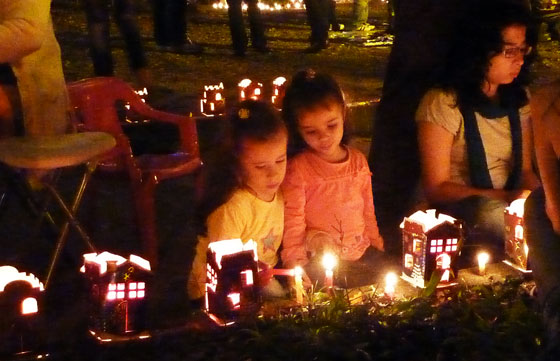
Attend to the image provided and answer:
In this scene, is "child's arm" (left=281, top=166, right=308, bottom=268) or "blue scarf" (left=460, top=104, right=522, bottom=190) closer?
"child's arm" (left=281, top=166, right=308, bottom=268)

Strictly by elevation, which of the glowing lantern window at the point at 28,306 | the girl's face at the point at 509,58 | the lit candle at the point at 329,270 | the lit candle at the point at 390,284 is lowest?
the lit candle at the point at 390,284

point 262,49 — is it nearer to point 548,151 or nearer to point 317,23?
point 317,23

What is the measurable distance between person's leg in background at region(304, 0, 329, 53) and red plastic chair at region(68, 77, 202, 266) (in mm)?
8863

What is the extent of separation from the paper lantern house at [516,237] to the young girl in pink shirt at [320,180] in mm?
701

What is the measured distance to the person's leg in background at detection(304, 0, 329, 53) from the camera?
14.2 meters

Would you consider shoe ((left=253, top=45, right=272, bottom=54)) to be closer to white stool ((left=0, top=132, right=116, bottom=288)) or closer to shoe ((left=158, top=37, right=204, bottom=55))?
shoe ((left=158, top=37, right=204, bottom=55))

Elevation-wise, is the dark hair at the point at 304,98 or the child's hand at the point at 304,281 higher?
the dark hair at the point at 304,98

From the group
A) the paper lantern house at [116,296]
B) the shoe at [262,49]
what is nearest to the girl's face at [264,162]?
the paper lantern house at [116,296]

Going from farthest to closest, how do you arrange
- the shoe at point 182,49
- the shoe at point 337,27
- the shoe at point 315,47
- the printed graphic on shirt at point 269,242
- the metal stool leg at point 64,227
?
the shoe at point 337,27, the shoe at point 315,47, the shoe at point 182,49, the metal stool leg at point 64,227, the printed graphic on shirt at point 269,242

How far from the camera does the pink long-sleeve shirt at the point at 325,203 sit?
4.46 metres

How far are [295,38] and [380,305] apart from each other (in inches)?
502

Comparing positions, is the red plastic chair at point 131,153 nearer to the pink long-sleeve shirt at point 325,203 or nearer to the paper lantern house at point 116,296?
the pink long-sleeve shirt at point 325,203

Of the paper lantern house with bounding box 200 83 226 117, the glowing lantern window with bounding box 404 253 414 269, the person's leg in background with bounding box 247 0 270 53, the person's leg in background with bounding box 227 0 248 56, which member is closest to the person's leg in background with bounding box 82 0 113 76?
the paper lantern house with bounding box 200 83 226 117

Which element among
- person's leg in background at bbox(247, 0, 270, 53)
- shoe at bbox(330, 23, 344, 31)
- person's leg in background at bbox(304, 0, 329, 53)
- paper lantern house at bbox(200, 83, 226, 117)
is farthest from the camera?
shoe at bbox(330, 23, 344, 31)
